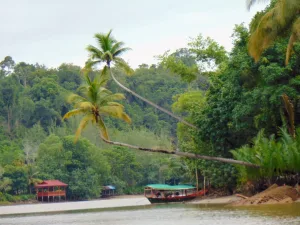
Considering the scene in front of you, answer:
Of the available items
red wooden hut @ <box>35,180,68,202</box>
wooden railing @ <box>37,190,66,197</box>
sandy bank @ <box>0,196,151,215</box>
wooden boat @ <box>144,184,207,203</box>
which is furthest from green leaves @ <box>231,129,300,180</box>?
wooden railing @ <box>37,190,66,197</box>

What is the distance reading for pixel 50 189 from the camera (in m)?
73.2

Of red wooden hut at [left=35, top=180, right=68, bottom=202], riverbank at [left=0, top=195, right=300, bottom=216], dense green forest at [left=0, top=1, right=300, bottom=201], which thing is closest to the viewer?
dense green forest at [left=0, top=1, right=300, bottom=201]

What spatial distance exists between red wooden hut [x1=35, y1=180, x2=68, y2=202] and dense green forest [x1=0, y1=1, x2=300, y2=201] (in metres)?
1.04

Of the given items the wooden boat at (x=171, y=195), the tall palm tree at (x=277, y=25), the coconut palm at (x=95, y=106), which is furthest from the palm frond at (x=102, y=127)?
the wooden boat at (x=171, y=195)

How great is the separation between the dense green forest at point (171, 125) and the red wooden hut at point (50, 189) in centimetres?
104

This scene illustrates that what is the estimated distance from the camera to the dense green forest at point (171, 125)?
27.3m

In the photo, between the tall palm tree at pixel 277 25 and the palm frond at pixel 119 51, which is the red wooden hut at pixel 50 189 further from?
the tall palm tree at pixel 277 25

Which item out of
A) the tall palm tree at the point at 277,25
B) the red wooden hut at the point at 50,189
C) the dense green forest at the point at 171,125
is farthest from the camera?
the red wooden hut at the point at 50,189

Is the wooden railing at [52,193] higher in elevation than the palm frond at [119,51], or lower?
lower

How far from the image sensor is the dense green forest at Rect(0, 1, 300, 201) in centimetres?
2728

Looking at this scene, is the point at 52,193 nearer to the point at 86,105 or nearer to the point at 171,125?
the point at 171,125

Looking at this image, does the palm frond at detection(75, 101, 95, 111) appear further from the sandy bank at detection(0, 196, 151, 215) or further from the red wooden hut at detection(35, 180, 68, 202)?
the red wooden hut at detection(35, 180, 68, 202)

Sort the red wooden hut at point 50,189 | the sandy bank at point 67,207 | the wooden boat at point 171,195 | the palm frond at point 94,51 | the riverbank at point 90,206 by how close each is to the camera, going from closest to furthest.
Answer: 1. the palm frond at point 94,51
2. the riverbank at point 90,206
3. the wooden boat at point 171,195
4. the sandy bank at point 67,207
5. the red wooden hut at point 50,189

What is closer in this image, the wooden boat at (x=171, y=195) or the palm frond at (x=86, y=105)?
the palm frond at (x=86, y=105)
